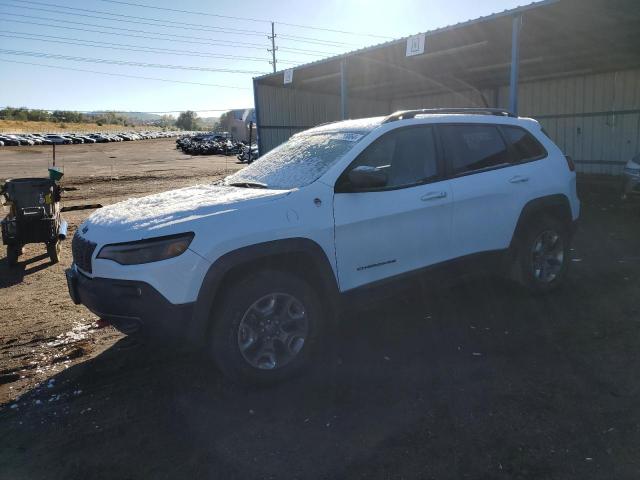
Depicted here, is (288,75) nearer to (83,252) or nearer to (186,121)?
(83,252)

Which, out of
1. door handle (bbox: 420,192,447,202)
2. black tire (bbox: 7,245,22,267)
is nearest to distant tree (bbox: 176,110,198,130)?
black tire (bbox: 7,245,22,267)

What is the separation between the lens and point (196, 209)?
3389mm

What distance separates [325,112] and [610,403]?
1534 cm

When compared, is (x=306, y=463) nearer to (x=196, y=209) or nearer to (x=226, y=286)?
(x=226, y=286)

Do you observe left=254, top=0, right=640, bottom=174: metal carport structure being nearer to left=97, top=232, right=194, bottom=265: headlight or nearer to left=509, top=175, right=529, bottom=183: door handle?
left=509, top=175, right=529, bottom=183: door handle

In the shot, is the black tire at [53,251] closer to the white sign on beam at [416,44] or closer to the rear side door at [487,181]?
the rear side door at [487,181]

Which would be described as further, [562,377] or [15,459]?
[562,377]

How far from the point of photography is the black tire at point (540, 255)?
4879mm

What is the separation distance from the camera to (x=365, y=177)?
11.8 feet

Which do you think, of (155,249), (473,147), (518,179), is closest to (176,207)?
(155,249)

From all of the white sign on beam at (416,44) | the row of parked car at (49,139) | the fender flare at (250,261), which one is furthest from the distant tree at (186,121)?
the fender flare at (250,261)

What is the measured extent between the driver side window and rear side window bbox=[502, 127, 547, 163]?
3.45 feet

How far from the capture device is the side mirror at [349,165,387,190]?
11.8 feet

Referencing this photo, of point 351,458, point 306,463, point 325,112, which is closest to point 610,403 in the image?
point 351,458
